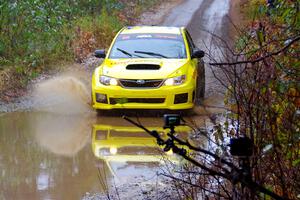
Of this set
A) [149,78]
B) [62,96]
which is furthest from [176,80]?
[62,96]

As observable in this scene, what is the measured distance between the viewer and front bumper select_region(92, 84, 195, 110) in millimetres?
12109

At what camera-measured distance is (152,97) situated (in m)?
12.1

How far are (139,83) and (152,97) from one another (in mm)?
366

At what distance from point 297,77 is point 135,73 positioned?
27.2 ft

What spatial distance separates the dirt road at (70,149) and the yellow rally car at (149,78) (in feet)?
1.28

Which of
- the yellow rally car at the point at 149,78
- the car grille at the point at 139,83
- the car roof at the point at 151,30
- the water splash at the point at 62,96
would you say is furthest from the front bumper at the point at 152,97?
the car roof at the point at 151,30

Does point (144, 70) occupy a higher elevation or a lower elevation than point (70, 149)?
higher

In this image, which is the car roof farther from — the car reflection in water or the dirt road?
the car reflection in water

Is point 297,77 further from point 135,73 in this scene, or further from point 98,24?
point 98,24

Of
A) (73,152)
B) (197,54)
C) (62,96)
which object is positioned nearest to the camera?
(73,152)

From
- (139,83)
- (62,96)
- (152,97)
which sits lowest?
(62,96)

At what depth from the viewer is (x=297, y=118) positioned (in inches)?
169

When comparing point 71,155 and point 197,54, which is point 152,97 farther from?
point 71,155

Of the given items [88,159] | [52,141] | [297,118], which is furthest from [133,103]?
[297,118]
